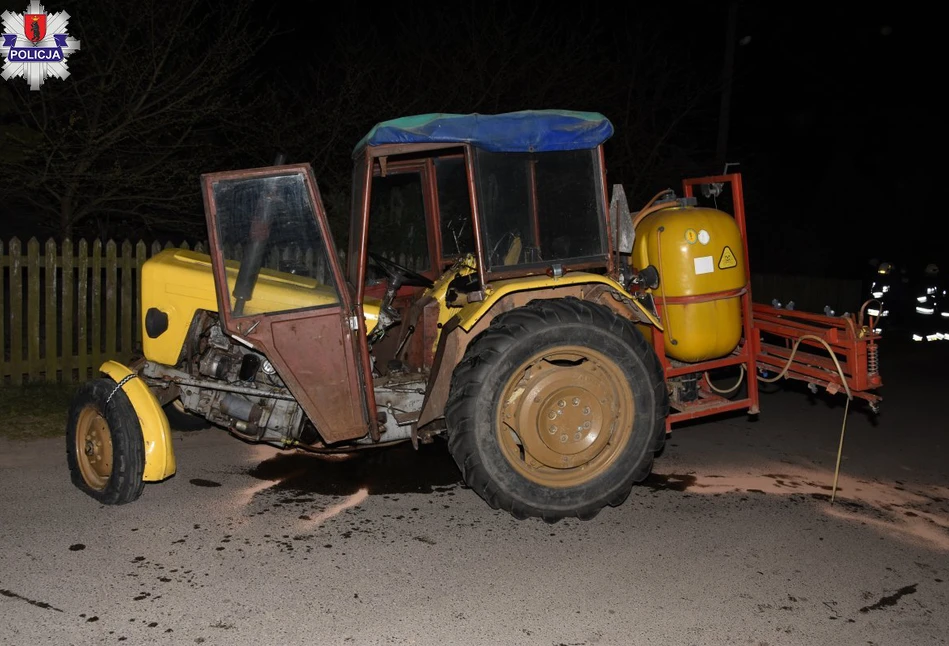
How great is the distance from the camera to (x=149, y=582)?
3.97 metres

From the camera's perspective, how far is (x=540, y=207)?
4965mm

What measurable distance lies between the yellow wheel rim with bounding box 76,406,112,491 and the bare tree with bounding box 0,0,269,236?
4594 millimetres

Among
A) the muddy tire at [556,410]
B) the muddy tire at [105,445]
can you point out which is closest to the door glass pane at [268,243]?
the muddy tire at [105,445]

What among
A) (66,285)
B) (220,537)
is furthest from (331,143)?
(220,537)

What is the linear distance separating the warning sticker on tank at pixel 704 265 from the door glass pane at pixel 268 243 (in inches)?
87.6

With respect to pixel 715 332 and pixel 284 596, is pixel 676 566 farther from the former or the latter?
pixel 284 596

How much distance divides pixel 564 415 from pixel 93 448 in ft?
9.37

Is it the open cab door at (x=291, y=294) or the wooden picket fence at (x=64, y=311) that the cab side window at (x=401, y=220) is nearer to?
the open cab door at (x=291, y=294)

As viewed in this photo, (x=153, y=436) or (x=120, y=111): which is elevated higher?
(x=120, y=111)

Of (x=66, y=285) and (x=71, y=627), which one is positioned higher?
(x=66, y=285)

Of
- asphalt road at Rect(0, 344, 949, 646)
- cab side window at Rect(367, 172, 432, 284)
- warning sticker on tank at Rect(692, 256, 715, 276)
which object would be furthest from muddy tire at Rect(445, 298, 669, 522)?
cab side window at Rect(367, 172, 432, 284)

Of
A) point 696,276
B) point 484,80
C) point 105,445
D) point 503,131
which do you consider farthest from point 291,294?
point 484,80

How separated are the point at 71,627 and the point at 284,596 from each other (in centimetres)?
91

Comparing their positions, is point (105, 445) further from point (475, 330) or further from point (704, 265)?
point (704, 265)
